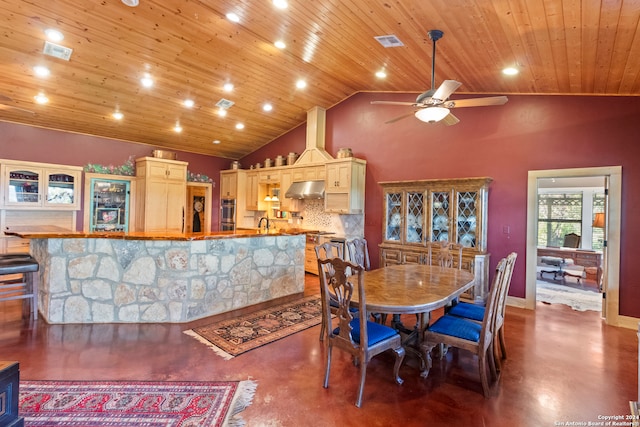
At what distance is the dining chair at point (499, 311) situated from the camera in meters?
2.63

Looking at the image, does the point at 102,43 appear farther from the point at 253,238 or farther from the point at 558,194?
the point at 558,194

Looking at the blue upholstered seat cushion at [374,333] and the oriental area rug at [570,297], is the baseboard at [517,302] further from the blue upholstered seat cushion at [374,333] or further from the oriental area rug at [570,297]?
the blue upholstered seat cushion at [374,333]

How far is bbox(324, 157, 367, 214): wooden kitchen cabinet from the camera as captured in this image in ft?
19.5

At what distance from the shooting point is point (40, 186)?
5.58 meters

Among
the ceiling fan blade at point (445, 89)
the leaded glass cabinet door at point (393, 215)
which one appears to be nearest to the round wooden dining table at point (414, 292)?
the ceiling fan blade at point (445, 89)

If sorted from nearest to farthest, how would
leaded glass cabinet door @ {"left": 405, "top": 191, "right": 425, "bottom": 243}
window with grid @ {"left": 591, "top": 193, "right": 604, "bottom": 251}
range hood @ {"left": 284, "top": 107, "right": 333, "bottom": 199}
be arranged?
leaded glass cabinet door @ {"left": 405, "top": 191, "right": 425, "bottom": 243} < range hood @ {"left": 284, "top": 107, "right": 333, "bottom": 199} < window with grid @ {"left": 591, "top": 193, "right": 604, "bottom": 251}

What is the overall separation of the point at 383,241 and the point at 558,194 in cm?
677

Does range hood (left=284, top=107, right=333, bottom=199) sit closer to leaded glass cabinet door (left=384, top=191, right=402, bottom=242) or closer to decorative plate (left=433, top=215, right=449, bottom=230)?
leaded glass cabinet door (left=384, top=191, right=402, bottom=242)

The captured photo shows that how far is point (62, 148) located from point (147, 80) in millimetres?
2570

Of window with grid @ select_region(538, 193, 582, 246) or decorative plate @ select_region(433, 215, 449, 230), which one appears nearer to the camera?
decorative plate @ select_region(433, 215, 449, 230)

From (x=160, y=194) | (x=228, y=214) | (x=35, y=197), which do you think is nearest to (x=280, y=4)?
(x=160, y=194)

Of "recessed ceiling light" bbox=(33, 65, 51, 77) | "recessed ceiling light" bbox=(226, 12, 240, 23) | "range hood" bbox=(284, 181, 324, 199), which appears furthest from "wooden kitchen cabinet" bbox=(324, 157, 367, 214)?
"recessed ceiling light" bbox=(33, 65, 51, 77)

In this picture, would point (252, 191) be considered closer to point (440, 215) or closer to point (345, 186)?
point (345, 186)

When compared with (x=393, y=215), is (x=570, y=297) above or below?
below
